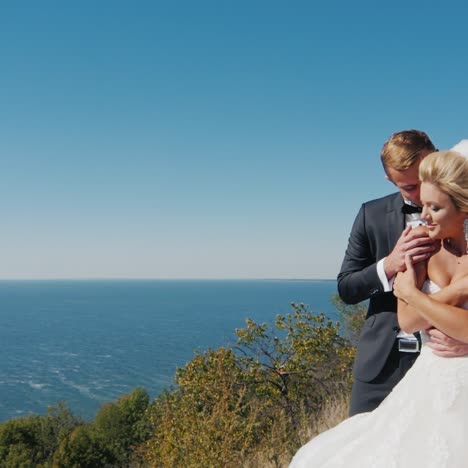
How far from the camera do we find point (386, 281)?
2.90m

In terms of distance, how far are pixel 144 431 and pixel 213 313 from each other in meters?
148

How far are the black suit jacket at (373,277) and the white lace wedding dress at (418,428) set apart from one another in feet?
1.74

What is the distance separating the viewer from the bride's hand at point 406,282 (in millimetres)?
2398

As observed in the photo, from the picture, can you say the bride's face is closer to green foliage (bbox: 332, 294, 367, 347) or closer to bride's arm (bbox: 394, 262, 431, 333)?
bride's arm (bbox: 394, 262, 431, 333)

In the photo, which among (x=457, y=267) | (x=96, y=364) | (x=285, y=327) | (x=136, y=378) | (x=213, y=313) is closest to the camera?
(x=457, y=267)

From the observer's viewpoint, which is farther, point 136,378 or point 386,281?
point 136,378

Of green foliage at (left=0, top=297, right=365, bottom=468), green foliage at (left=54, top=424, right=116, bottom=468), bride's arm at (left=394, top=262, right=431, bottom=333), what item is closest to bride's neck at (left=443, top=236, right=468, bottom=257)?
bride's arm at (left=394, top=262, right=431, bottom=333)

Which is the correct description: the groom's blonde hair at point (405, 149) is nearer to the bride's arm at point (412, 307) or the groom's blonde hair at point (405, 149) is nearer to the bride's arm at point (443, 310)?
the bride's arm at point (412, 307)

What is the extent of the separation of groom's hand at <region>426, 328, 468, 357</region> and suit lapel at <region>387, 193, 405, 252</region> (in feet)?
2.97

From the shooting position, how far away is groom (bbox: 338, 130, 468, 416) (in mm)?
2826

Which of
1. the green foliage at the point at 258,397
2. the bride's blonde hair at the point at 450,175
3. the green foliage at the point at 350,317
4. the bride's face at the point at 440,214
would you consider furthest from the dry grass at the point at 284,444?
the green foliage at the point at 350,317

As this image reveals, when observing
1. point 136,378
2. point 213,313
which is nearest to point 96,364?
point 136,378

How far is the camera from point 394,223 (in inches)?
124

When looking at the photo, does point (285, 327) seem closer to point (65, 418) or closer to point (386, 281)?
point (386, 281)
